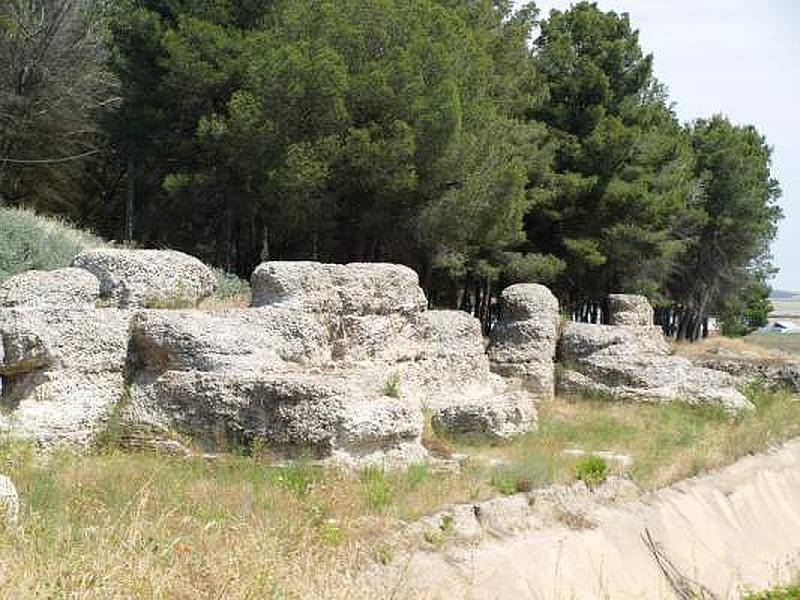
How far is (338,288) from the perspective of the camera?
12.3 m

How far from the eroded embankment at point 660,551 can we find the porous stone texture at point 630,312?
6.52 metres

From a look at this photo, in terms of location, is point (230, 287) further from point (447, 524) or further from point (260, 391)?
point (447, 524)

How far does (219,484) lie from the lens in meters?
7.94

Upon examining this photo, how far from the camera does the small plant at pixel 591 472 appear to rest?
10398mm

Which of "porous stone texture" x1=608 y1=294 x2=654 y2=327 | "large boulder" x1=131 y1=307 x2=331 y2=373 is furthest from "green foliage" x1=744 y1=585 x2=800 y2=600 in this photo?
"porous stone texture" x1=608 y1=294 x2=654 y2=327

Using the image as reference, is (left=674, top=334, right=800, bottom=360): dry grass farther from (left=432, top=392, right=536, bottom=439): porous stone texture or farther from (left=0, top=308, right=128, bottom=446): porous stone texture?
(left=0, top=308, right=128, bottom=446): porous stone texture

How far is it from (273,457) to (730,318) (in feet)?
162

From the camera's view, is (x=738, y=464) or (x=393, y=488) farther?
(x=738, y=464)

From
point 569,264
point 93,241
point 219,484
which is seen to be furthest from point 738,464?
point 569,264

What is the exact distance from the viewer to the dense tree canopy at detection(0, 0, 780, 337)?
20047 millimetres

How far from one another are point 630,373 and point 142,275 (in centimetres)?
974

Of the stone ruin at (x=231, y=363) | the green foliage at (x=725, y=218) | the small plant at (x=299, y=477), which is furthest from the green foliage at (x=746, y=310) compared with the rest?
the small plant at (x=299, y=477)

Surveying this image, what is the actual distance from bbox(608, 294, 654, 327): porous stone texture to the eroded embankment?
21.4ft

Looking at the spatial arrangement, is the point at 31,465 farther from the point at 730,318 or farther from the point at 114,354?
the point at 730,318
